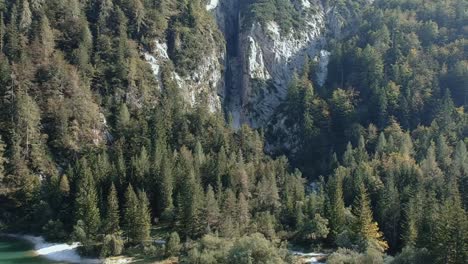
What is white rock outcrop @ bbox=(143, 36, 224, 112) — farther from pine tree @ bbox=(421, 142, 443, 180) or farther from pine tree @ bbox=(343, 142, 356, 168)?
pine tree @ bbox=(421, 142, 443, 180)

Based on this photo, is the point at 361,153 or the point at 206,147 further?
the point at 206,147

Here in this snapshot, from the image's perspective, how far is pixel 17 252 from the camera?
96.7 m

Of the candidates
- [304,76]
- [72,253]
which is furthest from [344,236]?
[304,76]

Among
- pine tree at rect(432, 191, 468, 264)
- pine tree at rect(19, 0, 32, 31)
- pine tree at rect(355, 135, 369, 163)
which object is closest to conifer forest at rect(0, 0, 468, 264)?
pine tree at rect(432, 191, 468, 264)

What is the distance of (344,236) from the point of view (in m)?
95.4

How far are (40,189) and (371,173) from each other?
246 feet

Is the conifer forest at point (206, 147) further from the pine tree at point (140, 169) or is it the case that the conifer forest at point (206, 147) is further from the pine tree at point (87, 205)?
the pine tree at point (140, 169)

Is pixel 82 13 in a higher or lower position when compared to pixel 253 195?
higher

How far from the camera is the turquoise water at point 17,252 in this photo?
90.6m

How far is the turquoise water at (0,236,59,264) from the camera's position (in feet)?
297

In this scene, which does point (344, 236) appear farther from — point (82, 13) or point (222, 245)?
point (82, 13)

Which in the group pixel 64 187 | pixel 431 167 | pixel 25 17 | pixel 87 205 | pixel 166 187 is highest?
pixel 25 17

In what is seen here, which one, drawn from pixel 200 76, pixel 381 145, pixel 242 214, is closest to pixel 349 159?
pixel 381 145

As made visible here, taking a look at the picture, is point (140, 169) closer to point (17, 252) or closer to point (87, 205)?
point (87, 205)
